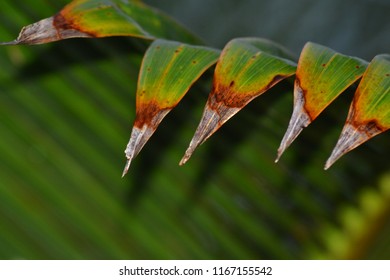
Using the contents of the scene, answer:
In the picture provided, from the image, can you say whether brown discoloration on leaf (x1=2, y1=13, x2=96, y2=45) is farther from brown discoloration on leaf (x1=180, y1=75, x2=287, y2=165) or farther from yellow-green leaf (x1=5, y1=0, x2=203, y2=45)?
brown discoloration on leaf (x1=180, y1=75, x2=287, y2=165)

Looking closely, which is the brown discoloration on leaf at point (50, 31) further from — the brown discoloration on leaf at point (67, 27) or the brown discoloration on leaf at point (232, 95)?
the brown discoloration on leaf at point (232, 95)

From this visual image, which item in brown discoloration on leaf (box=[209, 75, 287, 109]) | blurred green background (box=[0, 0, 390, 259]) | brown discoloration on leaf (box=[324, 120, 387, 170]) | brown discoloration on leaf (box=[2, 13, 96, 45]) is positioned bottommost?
blurred green background (box=[0, 0, 390, 259])

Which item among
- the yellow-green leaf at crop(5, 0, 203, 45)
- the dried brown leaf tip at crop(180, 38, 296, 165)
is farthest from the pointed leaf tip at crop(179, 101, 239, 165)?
the yellow-green leaf at crop(5, 0, 203, 45)

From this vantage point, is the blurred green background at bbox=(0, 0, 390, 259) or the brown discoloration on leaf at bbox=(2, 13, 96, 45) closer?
the brown discoloration on leaf at bbox=(2, 13, 96, 45)

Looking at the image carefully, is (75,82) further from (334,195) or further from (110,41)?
(334,195)

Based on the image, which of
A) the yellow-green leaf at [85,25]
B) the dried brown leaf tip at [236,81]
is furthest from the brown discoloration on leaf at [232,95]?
the yellow-green leaf at [85,25]

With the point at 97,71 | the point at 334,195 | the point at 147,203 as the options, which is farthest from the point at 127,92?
the point at 334,195
